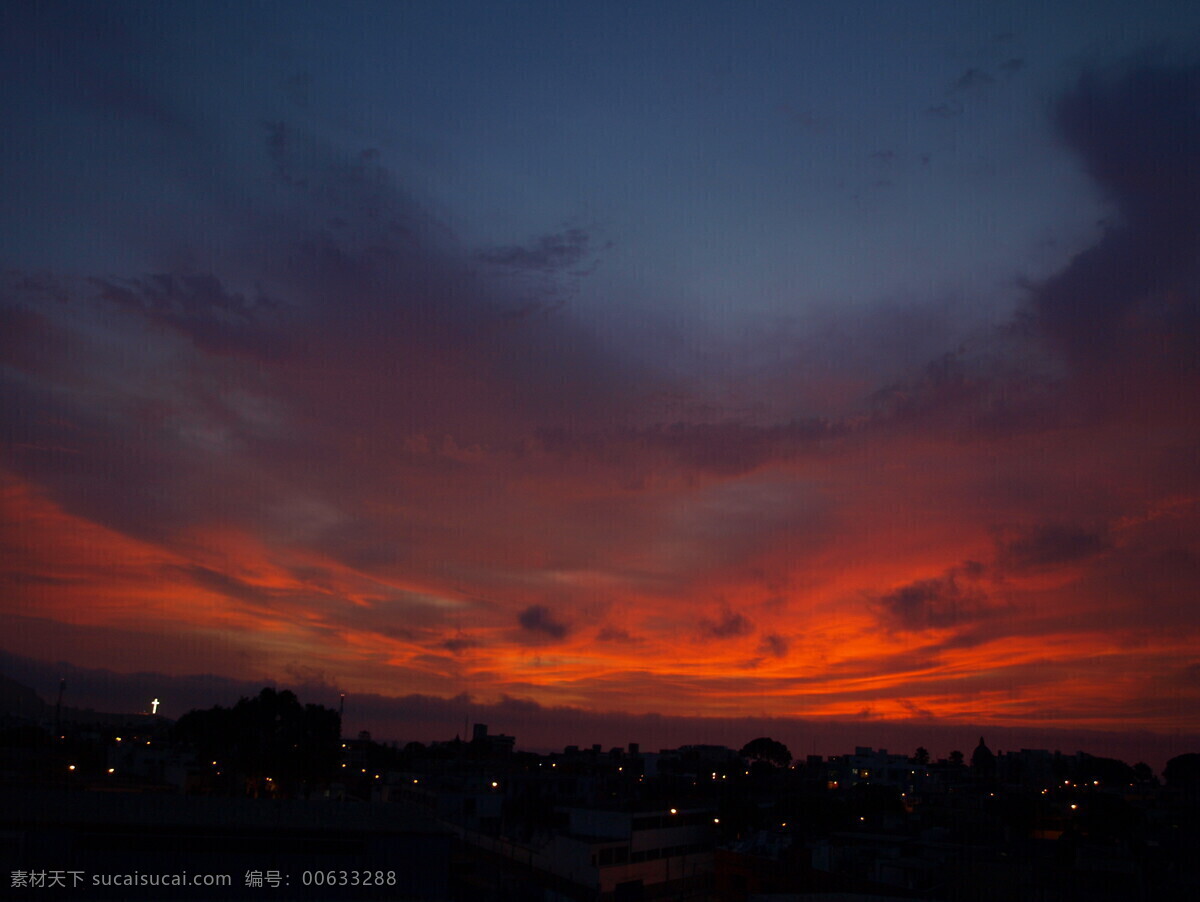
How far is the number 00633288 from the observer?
18.7 metres

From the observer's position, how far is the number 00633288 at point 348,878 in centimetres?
1872

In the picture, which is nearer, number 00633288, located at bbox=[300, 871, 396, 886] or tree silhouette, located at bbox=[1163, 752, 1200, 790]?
number 00633288, located at bbox=[300, 871, 396, 886]

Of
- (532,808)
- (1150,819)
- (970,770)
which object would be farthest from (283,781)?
(970,770)

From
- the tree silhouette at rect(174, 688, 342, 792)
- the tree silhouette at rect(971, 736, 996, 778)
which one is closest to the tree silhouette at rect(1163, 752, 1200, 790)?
the tree silhouette at rect(971, 736, 996, 778)

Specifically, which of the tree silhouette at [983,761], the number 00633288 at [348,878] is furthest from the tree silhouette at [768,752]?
the number 00633288 at [348,878]

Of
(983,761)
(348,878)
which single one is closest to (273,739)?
(348,878)

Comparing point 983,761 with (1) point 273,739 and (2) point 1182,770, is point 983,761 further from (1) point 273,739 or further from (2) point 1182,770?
(1) point 273,739

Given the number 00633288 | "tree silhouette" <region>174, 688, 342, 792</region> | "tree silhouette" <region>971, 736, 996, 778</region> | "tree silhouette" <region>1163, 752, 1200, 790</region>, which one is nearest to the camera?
the number 00633288

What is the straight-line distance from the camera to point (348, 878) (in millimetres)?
19031

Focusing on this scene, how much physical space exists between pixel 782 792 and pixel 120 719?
179m

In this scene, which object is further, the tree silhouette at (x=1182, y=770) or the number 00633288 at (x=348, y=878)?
the tree silhouette at (x=1182, y=770)

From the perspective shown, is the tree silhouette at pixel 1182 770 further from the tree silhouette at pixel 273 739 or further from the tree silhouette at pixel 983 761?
the tree silhouette at pixel 273 739

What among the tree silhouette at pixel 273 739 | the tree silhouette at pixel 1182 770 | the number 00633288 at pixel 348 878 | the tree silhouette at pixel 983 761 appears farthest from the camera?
the tree silhouette at pixel 983 761

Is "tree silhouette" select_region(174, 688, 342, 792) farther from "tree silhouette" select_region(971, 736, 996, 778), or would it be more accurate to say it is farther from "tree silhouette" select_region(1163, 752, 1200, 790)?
"tree silhouette" select_region(971, 736, 996, 778)
